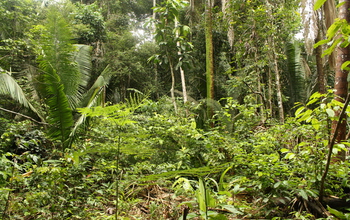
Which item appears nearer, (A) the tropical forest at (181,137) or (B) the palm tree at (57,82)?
(A) the tropical forest at (181,137)

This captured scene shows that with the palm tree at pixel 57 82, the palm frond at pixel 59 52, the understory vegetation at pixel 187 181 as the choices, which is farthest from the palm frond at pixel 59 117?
the understory vegetation at pixel 187 181

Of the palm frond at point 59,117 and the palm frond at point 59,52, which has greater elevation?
the palm frond at point 59,52

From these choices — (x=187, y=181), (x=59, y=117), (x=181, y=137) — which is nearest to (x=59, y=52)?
(x=59, y=117)

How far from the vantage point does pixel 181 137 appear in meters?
3.56

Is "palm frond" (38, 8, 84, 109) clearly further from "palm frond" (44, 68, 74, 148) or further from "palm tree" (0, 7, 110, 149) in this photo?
"palm frond" (44, 68, 74, 148)

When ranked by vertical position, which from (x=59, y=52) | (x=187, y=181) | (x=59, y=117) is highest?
(x=59, y=52)

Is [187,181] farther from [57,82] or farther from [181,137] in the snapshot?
[57,82]

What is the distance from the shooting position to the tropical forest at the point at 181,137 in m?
1.95

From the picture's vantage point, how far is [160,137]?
3.79 metres

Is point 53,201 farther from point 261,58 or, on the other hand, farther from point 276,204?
point 261,58

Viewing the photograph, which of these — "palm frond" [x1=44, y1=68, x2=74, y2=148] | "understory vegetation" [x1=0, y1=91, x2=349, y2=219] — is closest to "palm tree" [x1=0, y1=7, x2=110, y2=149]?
"palm frond" [x1=44, y1=68, x2=74, y2=148]

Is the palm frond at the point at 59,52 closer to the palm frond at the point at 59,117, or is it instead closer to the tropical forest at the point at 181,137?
the tropical forest at the point at 181,137

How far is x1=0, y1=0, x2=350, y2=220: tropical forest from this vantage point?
1948 mm

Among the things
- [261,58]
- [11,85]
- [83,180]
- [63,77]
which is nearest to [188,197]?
[83,180]
